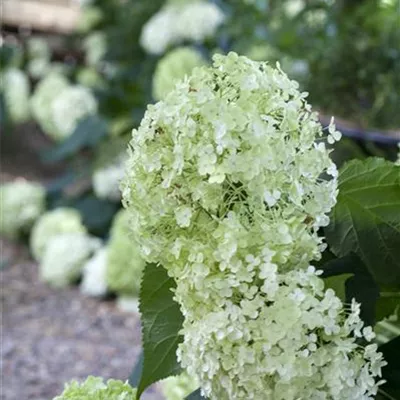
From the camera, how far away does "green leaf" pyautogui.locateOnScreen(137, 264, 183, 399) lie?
67 centimetres

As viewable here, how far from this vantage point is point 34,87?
5.39 metres

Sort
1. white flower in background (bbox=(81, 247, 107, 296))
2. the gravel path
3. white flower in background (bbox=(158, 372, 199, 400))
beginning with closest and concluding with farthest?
white flower in background (bbox=(158, 372, 199, 400)) → the gravel path → white flower in background (bbox=(81, 247, 107, 296))

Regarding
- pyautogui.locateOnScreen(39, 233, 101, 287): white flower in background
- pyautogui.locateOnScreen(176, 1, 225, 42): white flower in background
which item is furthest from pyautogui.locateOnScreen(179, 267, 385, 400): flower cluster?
pyautogui.locateOnScreen(176, 1, 225, 42): white flower in background

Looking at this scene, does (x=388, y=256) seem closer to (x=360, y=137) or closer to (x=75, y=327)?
(x=360, y=137)

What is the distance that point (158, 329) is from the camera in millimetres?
677

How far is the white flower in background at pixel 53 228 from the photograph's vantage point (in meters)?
3.13

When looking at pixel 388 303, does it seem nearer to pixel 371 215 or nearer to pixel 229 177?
pixel 371 215

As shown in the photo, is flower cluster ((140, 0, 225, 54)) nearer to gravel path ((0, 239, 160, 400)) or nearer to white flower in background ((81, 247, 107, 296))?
white flower in background ((81, 247, 107, 296))

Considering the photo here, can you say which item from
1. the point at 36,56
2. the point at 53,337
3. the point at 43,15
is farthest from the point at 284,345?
the point at 43,15

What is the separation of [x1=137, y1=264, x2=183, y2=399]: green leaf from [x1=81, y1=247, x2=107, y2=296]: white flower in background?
6.75 feet

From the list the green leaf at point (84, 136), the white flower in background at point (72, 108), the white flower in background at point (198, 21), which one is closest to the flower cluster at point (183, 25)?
the white flower in background at point (198, 21)

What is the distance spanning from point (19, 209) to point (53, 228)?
0.28 meters

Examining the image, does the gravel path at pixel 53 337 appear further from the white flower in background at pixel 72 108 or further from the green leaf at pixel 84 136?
the white flower in background at pixel 72 108

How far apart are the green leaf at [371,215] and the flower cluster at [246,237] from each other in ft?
0.29
